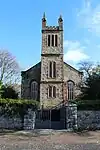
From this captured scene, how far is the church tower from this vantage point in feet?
172

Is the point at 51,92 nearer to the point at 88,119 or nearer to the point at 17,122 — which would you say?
the point at 17,122

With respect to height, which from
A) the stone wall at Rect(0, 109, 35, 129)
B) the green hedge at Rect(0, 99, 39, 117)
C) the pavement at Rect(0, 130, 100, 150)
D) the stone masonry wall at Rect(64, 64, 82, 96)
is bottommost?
the pavement at Rect(0, 130, 100, 150)

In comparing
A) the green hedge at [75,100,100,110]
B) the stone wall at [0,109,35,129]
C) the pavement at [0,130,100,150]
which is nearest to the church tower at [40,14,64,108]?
the stone wall at [0,109,35,129]

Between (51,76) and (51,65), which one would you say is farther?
(51,65)

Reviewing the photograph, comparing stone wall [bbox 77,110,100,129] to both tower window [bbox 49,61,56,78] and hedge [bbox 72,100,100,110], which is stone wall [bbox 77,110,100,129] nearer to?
hedge [bbox 72,100,100,110]

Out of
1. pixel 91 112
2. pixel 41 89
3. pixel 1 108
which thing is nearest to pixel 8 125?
pixel 1 108

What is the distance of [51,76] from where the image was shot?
5316 centimetres

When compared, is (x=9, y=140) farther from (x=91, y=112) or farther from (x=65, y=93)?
(x=65, y=93)

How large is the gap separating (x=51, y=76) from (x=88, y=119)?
28544mm

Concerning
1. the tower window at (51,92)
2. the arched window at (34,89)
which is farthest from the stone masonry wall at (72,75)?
the arched window at (34,89)

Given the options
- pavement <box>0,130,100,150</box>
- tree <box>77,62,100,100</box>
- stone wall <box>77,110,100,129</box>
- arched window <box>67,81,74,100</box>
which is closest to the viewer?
pavement <box>0,130,100,150</box>

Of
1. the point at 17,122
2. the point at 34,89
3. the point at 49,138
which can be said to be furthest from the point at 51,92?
the point at 49,138

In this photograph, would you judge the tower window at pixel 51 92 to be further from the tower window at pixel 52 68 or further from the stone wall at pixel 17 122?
the stone wall at pixel 17 122

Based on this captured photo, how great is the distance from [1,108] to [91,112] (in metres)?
7.75
